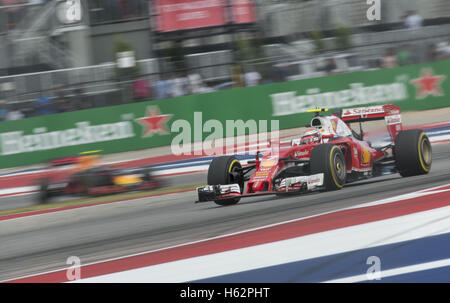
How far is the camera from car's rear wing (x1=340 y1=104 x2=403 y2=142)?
32.6 feet

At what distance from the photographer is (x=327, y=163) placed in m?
8.23

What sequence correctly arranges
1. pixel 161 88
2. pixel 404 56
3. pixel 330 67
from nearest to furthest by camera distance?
1. pixel 161 88
2. pixel 330 67
3. pixel 404 56

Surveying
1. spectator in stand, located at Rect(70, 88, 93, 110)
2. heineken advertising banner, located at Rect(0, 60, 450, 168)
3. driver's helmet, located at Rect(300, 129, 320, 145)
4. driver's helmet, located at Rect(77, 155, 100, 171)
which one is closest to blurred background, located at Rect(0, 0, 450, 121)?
spectator in stand, located at Rect(70, 88, 93, 110)

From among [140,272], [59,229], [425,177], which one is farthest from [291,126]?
[140,272]

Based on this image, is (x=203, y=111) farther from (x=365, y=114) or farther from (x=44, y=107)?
(x=365, y=114)

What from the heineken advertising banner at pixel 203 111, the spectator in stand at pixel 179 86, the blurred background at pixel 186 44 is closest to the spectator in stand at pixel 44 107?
the blurred background at pixel 186 44

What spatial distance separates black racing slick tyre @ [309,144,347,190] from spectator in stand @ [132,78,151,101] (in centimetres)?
985

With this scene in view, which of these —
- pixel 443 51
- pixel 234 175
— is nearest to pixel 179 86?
pixel 443 51

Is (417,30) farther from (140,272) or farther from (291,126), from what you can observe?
(140,272)

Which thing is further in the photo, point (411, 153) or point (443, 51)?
point (443, 51)

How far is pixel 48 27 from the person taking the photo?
20.8 metres

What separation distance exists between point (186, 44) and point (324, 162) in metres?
13.2

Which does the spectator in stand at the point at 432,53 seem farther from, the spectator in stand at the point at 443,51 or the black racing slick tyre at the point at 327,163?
the black racing slick tyre at the point at 327,163

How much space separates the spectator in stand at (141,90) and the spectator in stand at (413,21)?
25.8 feet
